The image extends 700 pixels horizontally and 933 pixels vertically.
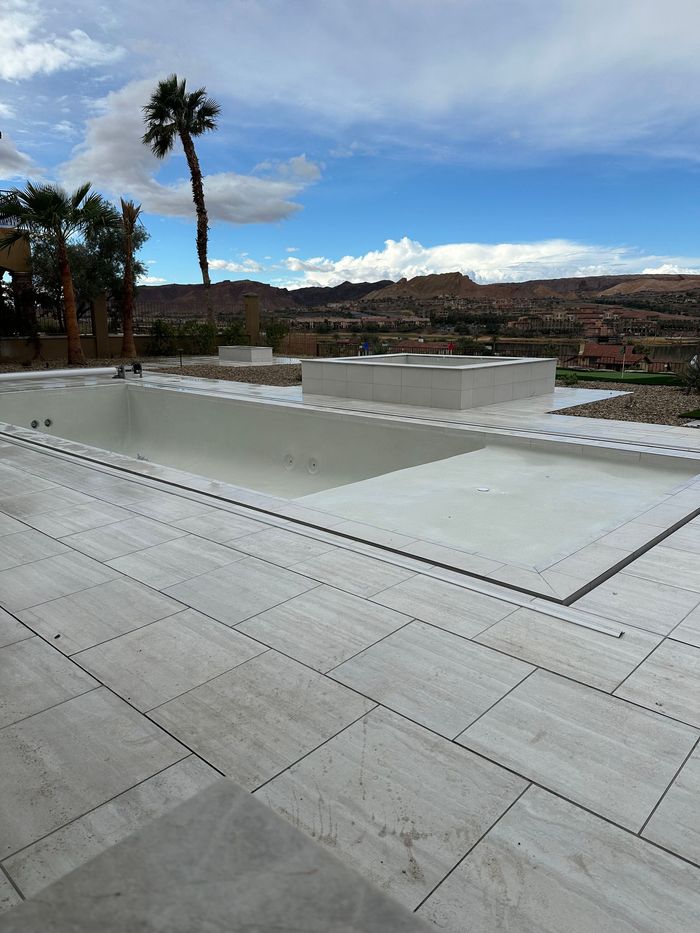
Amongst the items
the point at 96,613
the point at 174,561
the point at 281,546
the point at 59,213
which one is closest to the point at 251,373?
the point at 59,213

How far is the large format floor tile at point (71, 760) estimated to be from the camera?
1615mm

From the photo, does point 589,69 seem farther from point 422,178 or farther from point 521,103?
point 422,178

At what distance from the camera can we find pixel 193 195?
69.2ft

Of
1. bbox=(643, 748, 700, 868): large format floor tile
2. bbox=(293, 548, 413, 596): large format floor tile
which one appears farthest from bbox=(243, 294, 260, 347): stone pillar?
bbox=(643, 748, 700, 868): large format floor tile

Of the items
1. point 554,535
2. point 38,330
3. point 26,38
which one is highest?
point 26,38

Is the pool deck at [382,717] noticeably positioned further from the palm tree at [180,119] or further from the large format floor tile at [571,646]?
the palm tree at [180,119]

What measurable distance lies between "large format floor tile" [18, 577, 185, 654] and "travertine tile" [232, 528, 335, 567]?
25.4 inches

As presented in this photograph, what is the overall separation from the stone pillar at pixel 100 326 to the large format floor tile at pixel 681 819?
2035 centimetres

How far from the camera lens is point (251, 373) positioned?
13844mm

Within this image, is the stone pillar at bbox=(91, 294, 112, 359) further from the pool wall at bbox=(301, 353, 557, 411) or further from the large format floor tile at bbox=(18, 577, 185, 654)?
the large format floor tile at bbox=(18, 577, 185, 654)

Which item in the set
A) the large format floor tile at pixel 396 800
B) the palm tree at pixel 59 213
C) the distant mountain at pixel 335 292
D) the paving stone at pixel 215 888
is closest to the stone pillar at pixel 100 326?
the palm tree at pixel 59 213

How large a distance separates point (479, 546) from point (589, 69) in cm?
1084

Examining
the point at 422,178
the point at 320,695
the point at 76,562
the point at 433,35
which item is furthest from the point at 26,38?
the point at 422,178

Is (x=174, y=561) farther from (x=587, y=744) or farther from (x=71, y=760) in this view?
(x=587, y=744)
